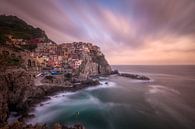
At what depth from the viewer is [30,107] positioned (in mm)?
25703

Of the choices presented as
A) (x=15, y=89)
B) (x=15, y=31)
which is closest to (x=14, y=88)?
(x=15, y=89)

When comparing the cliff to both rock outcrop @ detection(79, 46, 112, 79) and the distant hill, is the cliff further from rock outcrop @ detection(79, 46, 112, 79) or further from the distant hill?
rock outcrop @ detection(79, 46, 112, 79)

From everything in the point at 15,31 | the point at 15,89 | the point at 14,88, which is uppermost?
the point at 15,31

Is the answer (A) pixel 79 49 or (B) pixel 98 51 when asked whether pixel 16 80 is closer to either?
(A) pixel 79 49

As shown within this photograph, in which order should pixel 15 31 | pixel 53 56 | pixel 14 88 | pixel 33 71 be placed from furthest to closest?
pixel 15 31
pixel 53 56
pixel 33 71
pixel 14 88

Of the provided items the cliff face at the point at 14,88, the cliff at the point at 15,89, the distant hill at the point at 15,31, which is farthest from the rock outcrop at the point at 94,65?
the cliff face at the point at 14,88

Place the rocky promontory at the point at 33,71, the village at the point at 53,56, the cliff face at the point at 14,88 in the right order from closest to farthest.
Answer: the cliff face at the point at 14,88, the rocky promontory at the point at 33,71, the village at the point at 53,56

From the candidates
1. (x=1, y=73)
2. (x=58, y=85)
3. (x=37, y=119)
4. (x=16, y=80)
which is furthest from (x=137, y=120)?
(x=58, y=85)

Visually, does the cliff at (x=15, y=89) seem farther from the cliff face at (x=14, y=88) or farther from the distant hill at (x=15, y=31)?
the distant hill at (x=15, y=31)

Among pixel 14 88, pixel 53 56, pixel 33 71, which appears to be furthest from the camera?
pixel 53 56

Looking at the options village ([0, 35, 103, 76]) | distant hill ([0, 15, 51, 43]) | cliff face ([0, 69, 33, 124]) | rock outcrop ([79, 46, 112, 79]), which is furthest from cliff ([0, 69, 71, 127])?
rock outcrop ([79, 46, 112, 79])

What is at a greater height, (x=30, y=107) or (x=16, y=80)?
(x=16, y=80)

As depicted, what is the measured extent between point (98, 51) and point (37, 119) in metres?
82.9

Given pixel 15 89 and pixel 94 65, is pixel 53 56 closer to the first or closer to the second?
pixel 94 65
